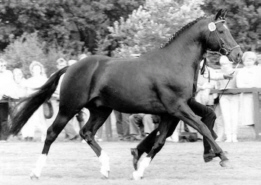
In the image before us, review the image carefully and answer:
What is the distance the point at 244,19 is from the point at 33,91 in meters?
12.2

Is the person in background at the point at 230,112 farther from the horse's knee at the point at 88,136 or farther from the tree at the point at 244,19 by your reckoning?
the tree at the point at 244,19

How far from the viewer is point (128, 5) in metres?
28.7

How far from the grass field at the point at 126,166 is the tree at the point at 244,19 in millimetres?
12069

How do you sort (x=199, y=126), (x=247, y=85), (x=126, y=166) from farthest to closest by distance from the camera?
(x=247, y=85)
(x=126, y=166)
(x=199, y=126)

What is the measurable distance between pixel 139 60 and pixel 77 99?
1029 mm

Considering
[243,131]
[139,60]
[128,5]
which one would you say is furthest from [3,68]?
[128,5]

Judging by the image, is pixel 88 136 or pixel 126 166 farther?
pixel 126 166

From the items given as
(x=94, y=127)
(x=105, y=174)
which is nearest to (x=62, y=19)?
(x=94, y=127)

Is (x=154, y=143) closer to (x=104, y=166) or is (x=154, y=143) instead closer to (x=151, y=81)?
(x=104, y=166)

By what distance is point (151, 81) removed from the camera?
10.3 meters

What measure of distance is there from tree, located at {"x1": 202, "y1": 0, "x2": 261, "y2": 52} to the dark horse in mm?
16023

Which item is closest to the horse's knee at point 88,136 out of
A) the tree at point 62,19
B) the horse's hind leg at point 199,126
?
the horse's hind leg at point 199,126

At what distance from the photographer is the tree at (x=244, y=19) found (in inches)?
1044

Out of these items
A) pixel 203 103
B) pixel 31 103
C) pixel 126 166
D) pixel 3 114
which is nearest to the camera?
pixel 31 103
